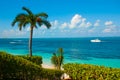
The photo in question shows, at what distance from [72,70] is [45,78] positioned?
17.3 feet

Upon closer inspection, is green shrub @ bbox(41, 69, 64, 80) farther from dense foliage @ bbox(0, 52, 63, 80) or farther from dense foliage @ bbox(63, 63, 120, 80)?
dense foliage @ bbox(63, 63, 120, 80)

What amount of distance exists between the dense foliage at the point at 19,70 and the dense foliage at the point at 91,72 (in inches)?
138

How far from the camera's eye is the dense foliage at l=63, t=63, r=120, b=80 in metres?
23.5

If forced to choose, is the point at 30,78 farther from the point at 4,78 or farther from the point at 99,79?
the point at 99,79

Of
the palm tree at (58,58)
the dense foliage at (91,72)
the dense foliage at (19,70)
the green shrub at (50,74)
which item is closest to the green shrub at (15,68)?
the dense foliage at (19,70)

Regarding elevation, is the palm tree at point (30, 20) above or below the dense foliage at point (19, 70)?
above

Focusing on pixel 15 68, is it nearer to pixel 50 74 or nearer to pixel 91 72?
pixel 50 74

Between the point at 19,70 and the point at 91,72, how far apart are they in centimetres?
735

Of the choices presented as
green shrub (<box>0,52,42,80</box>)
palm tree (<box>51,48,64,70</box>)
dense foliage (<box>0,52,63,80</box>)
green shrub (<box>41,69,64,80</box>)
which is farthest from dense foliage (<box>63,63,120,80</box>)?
palm tree (<box>51,48,64,70</box>)

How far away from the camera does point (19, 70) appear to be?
22047 mm

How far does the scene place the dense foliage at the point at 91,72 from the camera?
2355 cm

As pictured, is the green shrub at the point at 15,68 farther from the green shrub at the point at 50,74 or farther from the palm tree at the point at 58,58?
the palm tree at the point at 58,58

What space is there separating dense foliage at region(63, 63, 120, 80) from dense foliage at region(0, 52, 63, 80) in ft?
11.5

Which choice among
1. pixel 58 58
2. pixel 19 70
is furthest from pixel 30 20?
pixel 19 70
